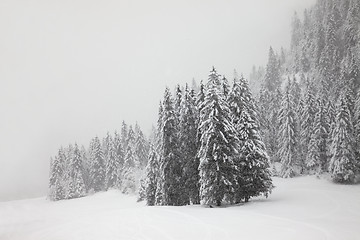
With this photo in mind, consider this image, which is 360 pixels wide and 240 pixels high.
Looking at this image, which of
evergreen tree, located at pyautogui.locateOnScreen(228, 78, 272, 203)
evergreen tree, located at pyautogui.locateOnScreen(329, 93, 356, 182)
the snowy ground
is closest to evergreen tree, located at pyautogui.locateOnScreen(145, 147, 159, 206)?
evergreen tree, located at pyautogui.locateOnScreen(228, 78, 272, 203)

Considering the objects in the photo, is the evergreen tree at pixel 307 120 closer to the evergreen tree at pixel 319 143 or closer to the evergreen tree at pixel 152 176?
the evergreen tree at pixel 319 143

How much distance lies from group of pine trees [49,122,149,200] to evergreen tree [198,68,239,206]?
4867 centimetres

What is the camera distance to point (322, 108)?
54.2 meters

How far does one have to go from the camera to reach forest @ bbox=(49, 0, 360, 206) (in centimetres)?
3306

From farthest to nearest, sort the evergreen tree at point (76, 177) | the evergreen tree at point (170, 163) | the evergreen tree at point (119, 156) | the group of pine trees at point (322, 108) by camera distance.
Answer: the evergreen tree at point (119, 156)
the evergreen tree at point (76, 177)
the group of pine trees at point (322, 108)
the evergreen tree at point (170, 163)

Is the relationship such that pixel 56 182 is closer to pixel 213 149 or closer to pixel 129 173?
pixel 129 173

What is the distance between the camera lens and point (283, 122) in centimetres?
5922

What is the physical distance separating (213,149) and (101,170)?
6825 cm


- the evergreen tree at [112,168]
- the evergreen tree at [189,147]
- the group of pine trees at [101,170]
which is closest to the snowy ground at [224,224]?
the evergreen tree at [189,147]

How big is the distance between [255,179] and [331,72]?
6029 centimetres

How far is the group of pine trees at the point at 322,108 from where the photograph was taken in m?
46.5

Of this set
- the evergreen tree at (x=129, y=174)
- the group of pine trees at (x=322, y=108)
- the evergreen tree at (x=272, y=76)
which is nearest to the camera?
the group of pine trees at (x=322, y=108)

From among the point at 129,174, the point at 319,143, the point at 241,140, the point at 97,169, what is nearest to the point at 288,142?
the point at 319,143

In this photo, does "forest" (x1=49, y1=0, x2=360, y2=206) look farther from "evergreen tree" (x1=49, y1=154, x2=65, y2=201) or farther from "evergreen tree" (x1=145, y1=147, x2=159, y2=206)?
"evergreen tree" (x1=49, y1=154, x2=65, y2=201)
